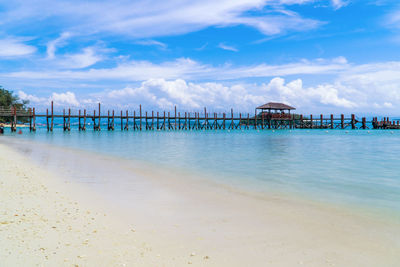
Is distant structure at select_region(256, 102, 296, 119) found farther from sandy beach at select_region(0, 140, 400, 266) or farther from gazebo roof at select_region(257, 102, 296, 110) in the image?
sandy beach at select_region(0, 140, 400, 266)

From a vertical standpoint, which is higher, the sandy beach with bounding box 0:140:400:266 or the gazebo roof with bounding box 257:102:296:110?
the gazebo roof with bounding box 257:102:296:110

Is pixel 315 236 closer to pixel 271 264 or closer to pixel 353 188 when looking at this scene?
pixel 271 264

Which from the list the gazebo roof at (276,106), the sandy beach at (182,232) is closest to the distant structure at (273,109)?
the gazebo roof at (276,106)

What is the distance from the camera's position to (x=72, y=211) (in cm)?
606

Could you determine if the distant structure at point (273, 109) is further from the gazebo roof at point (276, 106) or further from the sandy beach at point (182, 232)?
the sandy beach at point (182, 232)

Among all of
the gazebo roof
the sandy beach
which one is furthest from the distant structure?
the sandy beach

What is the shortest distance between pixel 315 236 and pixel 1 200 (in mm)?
6138

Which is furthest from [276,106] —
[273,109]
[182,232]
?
[182,232]

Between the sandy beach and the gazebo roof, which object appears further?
the gazebo roof

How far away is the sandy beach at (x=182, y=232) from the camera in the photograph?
4.10m

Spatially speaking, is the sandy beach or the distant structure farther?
→ the distant structure

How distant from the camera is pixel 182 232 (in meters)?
5.17

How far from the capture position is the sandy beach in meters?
4.10

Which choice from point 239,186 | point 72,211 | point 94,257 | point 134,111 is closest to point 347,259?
point 94,257
